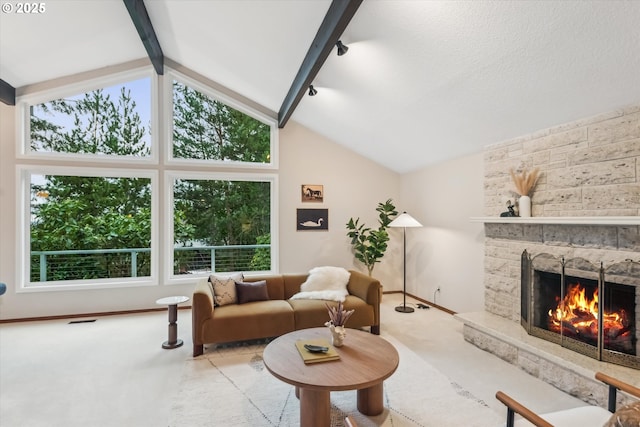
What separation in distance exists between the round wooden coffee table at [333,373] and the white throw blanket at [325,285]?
133cm

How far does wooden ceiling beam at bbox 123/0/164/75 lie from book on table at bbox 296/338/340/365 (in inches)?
147

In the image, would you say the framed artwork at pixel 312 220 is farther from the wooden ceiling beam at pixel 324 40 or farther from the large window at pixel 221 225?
the wooden ceiling beam at pixel 324 40

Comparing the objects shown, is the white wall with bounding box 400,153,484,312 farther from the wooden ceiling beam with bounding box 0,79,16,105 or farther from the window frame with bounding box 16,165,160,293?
the wooden ceiling beam with bounding box 0,79,16,105

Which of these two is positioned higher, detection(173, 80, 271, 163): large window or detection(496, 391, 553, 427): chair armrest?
detection(173, 80, 271, 163): large window

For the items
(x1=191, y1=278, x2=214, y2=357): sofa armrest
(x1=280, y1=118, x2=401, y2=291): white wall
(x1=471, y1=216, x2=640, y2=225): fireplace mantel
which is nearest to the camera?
(x1=471, y1=216, x2=640, y2=225): fireplace mantel

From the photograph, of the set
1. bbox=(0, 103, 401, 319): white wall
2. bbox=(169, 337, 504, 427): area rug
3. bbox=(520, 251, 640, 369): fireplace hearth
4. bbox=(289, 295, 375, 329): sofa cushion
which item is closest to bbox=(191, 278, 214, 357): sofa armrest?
bbox=(169, 337, 504, 427): area rug

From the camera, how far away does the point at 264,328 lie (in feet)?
11.1

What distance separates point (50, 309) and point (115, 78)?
11.4 ft

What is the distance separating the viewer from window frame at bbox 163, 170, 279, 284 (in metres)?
4.85

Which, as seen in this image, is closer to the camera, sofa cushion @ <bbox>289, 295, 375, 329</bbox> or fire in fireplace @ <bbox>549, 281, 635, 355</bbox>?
fire in fireplace @ <bbox>549, 281, 635, 355</bbox>

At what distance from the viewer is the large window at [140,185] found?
14.9ft

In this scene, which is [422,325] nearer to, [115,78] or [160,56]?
[160,56]

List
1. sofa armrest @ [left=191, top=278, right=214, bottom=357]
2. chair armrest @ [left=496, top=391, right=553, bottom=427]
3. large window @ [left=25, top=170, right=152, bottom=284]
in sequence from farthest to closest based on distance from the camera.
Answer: large window @ [left=25, top=170, right=152, bottom=284] < sofa armrest @ [left=191, top=278, right=214, bottom=357] < chair armrest @ [left=496, top=391, right=553, bottom=427]

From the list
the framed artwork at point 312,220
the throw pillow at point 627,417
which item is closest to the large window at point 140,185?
the framed artwork at point 312,220
